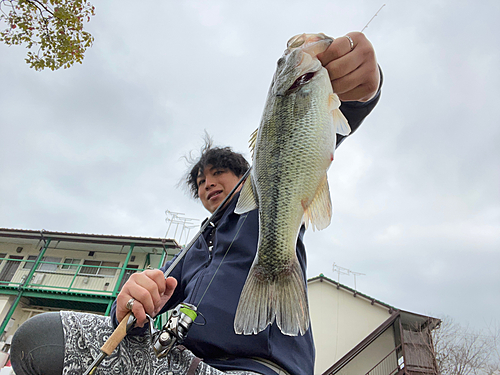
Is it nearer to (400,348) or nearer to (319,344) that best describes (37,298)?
(319,344)

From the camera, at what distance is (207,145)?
3869 millimetres

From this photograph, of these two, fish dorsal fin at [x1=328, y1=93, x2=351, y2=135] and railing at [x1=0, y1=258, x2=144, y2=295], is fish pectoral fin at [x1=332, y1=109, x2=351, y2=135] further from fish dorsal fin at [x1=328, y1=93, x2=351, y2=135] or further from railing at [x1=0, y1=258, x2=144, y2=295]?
railing at [x1=0, y1=258, x2=144, y2=295]

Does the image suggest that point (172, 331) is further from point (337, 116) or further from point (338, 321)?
point (338, 321)

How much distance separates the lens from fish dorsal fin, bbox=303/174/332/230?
1.48 meters

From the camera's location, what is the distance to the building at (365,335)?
1177cm

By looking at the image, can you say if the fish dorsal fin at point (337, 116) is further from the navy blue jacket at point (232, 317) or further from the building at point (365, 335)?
the building at point (365, 335)

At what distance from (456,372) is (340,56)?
1733cm

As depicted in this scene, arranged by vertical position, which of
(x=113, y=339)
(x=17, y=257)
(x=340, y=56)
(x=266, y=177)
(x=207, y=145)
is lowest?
(x=113, y=339)

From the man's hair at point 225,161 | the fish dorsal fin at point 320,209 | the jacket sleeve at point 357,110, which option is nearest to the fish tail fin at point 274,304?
the fish dorsal fin at point 320,209

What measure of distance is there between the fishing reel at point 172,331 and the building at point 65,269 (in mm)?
14657

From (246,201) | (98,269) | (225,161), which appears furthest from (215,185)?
(98,269)

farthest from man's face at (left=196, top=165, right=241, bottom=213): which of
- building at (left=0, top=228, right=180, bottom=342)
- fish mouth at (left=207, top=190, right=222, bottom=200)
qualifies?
building at (left=0, top=228, right=180, bottom=342)

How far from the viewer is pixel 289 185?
4.84 feet

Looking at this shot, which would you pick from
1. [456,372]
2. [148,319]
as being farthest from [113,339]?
[456,372]
